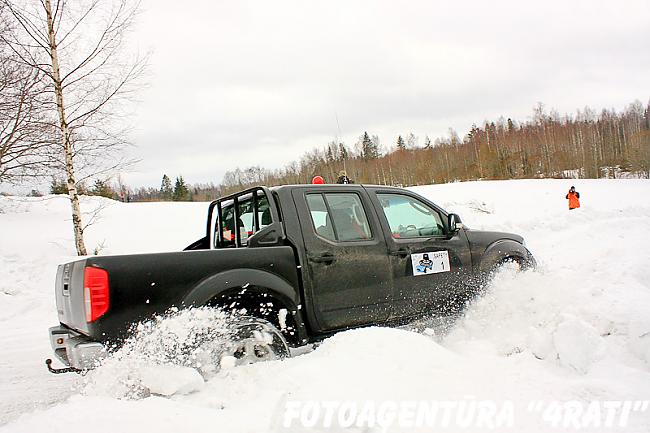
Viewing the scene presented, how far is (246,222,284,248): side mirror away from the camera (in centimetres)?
370

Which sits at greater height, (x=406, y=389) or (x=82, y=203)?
(x=82, y=203)

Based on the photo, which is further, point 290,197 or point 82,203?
point 82,203

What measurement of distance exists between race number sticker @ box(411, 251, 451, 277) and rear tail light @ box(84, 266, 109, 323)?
9.13ft

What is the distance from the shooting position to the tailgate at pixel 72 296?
2.87 metres

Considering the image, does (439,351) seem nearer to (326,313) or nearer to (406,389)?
(406,389)

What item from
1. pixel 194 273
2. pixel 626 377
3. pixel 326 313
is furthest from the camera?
pixel 326 313

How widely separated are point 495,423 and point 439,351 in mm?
742

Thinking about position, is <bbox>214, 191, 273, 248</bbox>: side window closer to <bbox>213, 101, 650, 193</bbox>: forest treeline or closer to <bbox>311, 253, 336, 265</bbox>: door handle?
<bbox>311, 253, 336, 265</bbox>: door handle

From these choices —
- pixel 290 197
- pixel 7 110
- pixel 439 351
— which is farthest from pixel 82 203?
pixel 439 351

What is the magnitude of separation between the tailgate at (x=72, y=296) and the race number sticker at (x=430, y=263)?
2.92 meters

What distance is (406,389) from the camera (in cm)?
254

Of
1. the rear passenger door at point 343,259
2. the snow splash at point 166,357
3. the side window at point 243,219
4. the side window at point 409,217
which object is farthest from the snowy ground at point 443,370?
the side window at point 243,219

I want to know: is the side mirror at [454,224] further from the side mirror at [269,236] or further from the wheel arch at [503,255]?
the side mirror at [269,236]

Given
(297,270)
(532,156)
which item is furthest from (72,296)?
(532,156)
